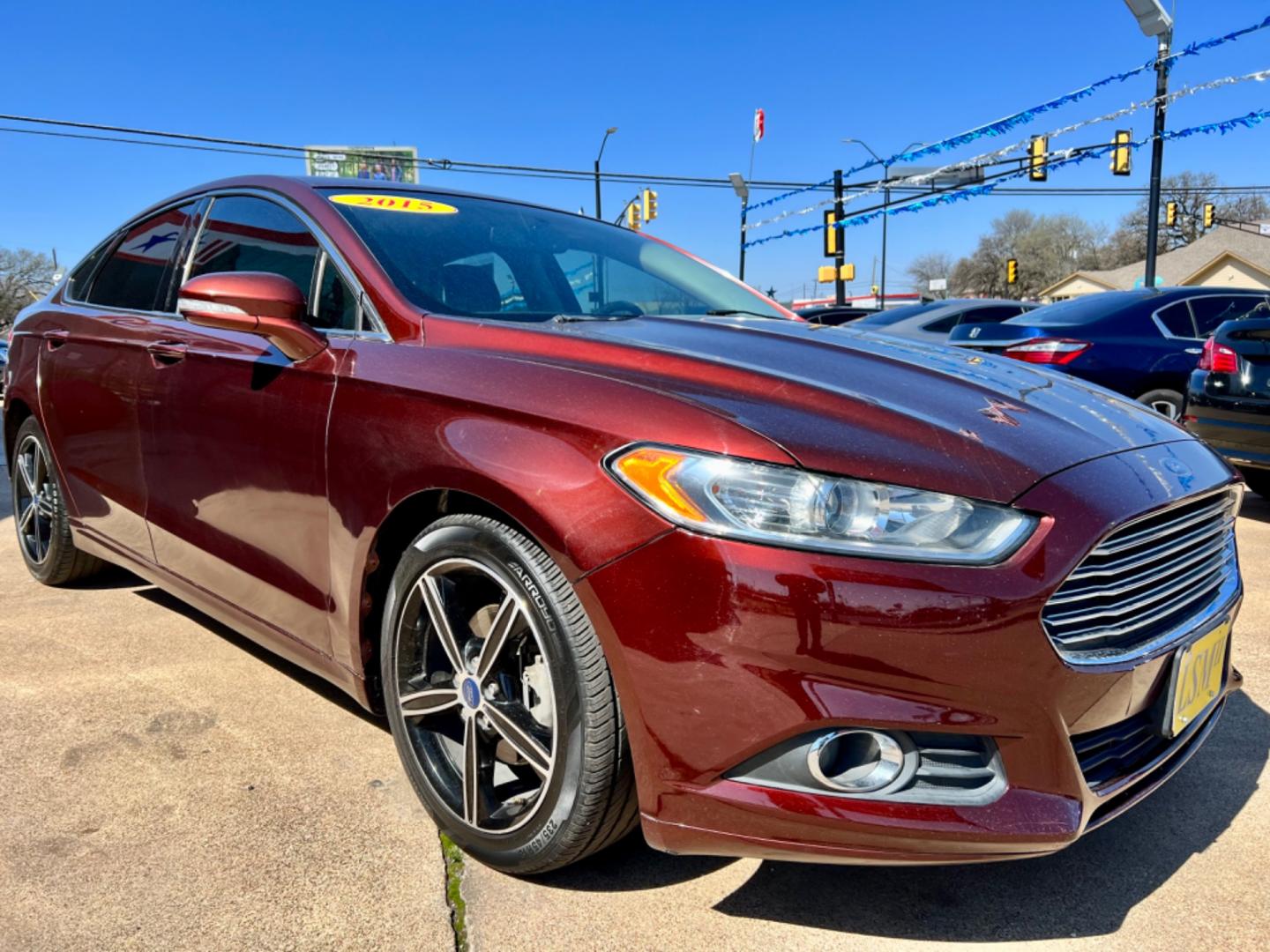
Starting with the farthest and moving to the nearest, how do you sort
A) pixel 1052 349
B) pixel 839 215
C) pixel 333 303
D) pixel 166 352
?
pixel 839 215, pixel 1052 349, pixel 166 352, pixel 333 303

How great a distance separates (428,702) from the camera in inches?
83.8

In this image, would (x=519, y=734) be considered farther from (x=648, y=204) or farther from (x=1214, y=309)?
(x=648, y=204)

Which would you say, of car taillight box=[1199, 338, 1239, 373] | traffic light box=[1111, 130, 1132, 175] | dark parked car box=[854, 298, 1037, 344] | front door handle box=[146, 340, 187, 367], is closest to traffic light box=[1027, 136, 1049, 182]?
traffic light box=[1111, 130, 1132, 175]

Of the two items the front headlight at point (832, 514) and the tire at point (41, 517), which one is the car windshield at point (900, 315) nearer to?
the tire at point (41, 517)

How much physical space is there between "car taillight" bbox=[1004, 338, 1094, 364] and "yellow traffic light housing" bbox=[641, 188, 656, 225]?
22.2 m

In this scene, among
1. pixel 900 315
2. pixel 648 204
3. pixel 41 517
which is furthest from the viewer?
pixel 648 204

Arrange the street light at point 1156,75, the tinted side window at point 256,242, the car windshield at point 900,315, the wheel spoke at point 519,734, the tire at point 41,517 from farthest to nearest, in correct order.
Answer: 1. the street light at point 1156,75
2. the car windshield at point 900,315
3. the tire at point 41,517
4. the tinted side window at point 256,242
5. the wheel spoke at point 519,734

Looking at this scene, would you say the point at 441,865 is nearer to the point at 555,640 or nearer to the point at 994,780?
the point at 555,640

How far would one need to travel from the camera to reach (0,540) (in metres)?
5.17

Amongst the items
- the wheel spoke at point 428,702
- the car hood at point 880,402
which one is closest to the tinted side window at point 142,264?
the car hood at point 880,402

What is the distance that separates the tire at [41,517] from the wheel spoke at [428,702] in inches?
92.8

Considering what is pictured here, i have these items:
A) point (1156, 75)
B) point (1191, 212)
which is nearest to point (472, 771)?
point (1156, 75)

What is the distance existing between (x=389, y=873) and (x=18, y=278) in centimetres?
9068

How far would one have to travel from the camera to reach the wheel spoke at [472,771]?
204 cm
